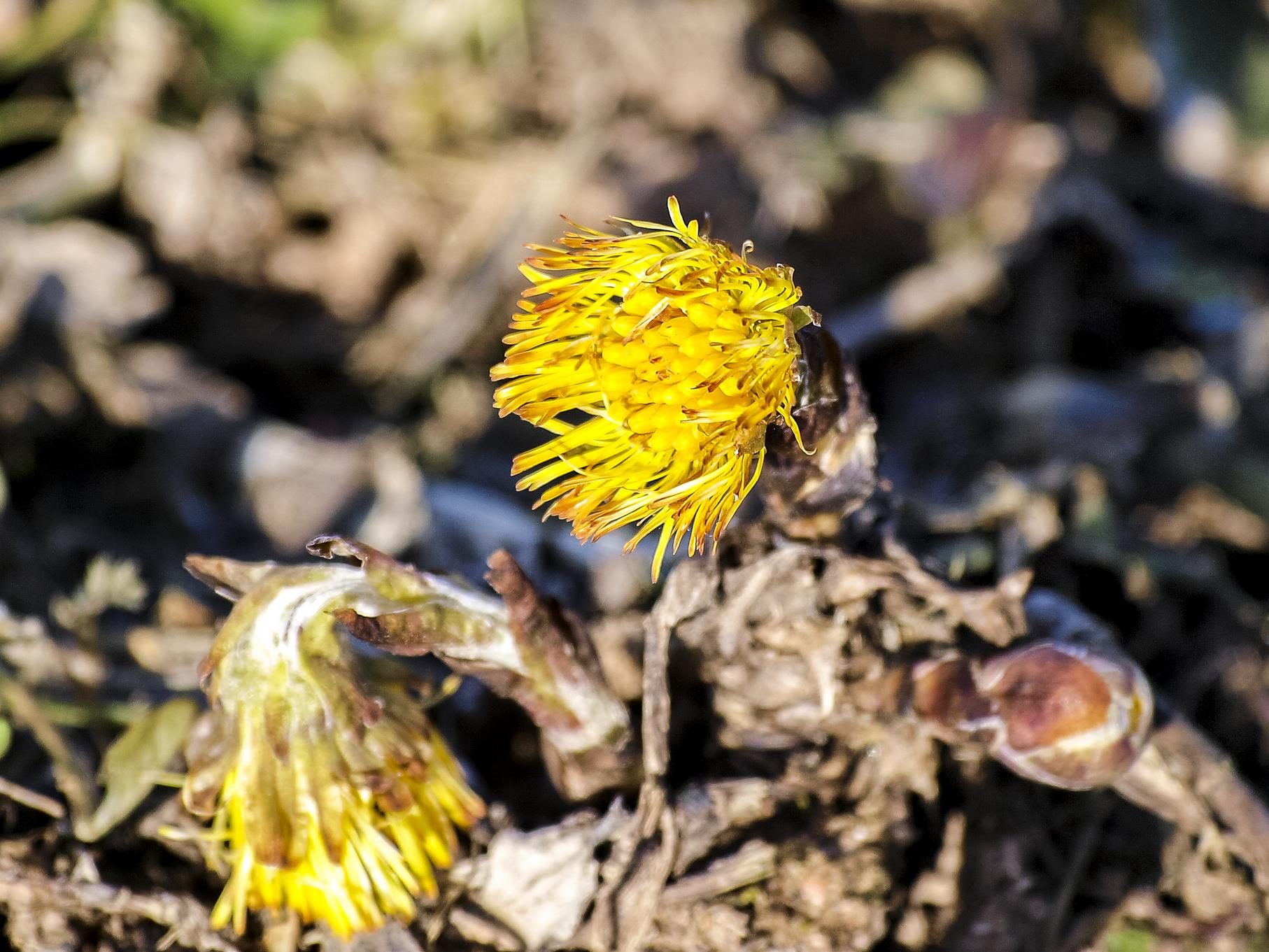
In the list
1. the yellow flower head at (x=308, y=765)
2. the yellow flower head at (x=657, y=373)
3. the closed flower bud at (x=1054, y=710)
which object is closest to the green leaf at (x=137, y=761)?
the yellow flower head at (x=308, y=765)

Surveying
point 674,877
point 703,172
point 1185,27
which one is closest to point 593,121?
point 703,172

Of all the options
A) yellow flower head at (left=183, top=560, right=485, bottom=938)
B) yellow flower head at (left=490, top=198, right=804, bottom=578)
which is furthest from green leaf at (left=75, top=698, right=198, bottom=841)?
yellow flower head at (left=490, top=198, right=804, bottom=578)

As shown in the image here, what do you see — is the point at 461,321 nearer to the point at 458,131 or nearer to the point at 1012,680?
the point at 458,131

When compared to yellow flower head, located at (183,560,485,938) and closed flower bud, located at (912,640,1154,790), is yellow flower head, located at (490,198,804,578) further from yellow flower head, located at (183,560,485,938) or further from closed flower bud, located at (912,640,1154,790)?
closed flower bud, located at (912,640,1154,790)

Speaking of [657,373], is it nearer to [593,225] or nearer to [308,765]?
[308,765]

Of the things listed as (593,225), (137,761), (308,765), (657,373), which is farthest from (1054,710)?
(593,225)

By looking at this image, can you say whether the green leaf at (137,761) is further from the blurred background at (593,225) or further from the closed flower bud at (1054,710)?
the closed flower bud at (1054,710)
